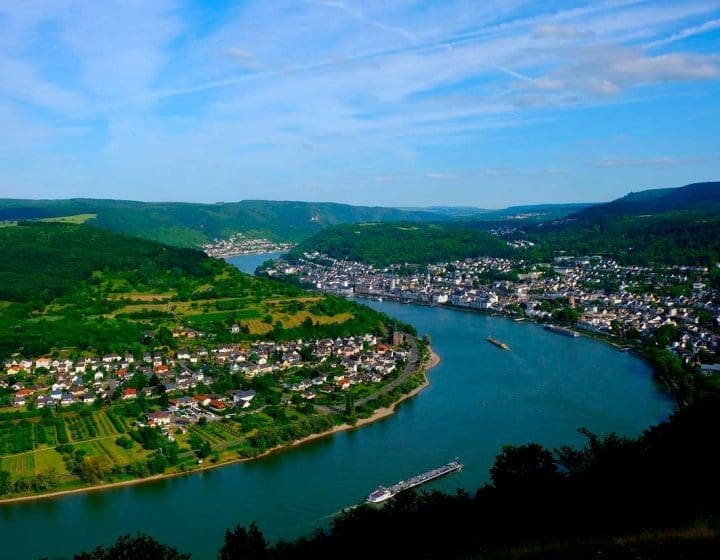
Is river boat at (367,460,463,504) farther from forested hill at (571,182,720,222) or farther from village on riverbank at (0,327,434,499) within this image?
forested hill at (571,182,720,222)

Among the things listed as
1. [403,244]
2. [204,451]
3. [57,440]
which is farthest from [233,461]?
[403,244]

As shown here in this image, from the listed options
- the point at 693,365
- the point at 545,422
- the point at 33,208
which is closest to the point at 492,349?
the point at 693,365

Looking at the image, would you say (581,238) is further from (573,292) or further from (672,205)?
(573,292)

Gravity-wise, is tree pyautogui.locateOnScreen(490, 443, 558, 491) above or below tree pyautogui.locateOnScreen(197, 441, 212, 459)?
above

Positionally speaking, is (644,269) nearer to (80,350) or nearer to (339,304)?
(339,304)

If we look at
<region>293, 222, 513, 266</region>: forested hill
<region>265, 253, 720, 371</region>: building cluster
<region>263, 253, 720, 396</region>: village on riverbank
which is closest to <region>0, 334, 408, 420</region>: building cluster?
<region>263, 253, 720, 396</region>: village on riverbank

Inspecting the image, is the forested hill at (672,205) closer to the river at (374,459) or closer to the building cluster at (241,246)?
the building cluster at (241,246)
